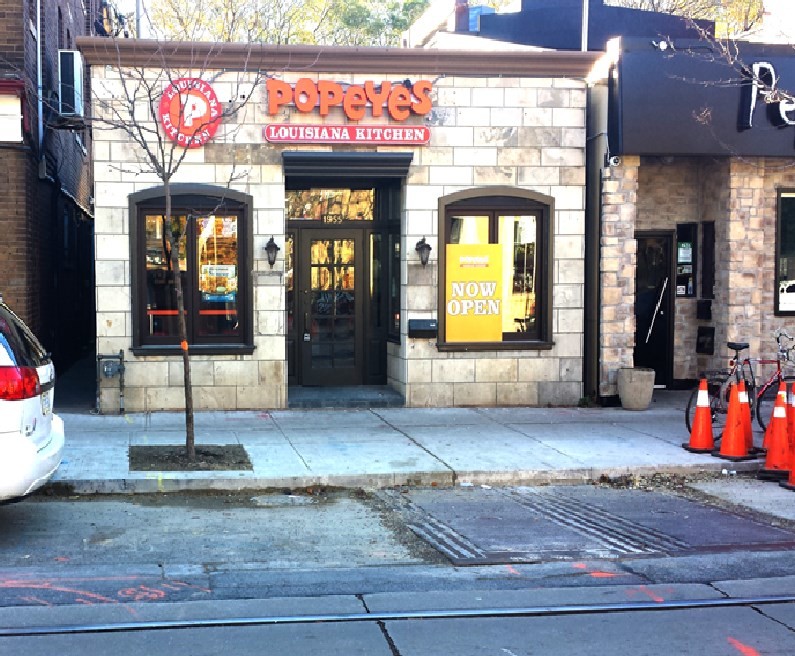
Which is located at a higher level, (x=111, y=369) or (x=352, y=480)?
(x=111, y=369)

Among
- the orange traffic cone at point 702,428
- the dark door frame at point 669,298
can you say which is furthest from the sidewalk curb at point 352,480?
the dark door frame at point 669,298

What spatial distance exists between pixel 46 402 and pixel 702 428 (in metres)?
6.99

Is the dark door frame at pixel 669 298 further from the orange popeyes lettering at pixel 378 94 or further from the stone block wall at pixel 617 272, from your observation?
the orange popeyes lettering at pixel 378 94

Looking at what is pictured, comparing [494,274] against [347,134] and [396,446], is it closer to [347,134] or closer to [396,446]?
[347,134]

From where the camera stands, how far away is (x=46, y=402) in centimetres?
699

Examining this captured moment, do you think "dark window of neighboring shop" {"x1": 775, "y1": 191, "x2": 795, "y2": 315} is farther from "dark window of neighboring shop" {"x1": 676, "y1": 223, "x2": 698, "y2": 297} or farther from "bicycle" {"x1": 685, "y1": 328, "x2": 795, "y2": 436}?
"bicycle" {"x1": 685, "y1": 328, "x2": 795, "y2": 436}

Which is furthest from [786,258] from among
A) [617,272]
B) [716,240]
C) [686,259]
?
[617,272]

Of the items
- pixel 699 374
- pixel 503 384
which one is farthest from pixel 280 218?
pixel 699 374

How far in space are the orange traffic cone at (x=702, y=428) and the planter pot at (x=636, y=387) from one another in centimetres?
245

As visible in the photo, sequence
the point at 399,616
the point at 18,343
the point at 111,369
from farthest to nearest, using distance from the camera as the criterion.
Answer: the point at 111,369 < the point at 18,343 < the point at 399,616

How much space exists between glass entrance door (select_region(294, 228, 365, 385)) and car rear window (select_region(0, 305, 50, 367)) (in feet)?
21.9

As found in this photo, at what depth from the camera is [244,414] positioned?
12148mm

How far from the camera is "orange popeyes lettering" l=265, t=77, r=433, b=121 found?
12172mm

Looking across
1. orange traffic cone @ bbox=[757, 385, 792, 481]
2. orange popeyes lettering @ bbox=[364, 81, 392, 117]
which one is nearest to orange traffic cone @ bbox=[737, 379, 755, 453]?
orange traffic cone @ bbox=[757, 385, 792, 481]
